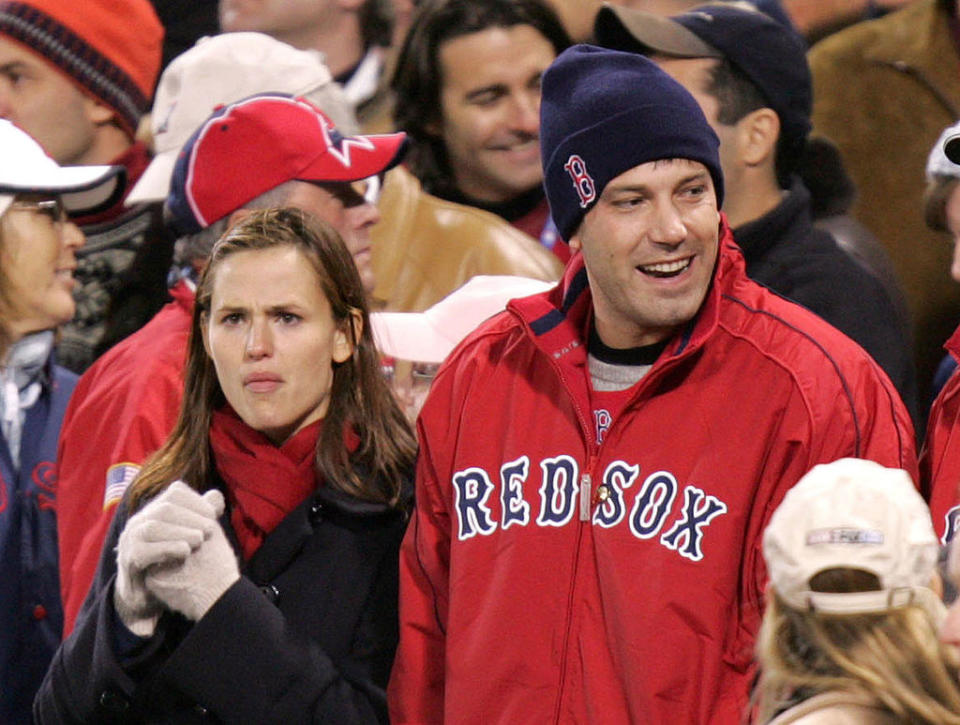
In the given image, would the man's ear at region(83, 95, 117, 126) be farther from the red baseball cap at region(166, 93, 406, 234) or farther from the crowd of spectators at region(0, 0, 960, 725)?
the red baseball cap at region(166, 93, 406, 234)

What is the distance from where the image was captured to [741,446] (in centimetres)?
356

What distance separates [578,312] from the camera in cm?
393

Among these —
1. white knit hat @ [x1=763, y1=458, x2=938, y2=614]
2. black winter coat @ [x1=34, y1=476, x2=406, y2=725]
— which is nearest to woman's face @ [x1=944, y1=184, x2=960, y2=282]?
white knit hat @ [x1=763, y1=458, x2=938, y2=614]

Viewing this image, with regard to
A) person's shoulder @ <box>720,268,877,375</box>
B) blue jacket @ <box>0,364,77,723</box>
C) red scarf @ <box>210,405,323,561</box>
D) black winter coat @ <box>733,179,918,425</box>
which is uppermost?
black winter coat @ <box>733,179,918,425</box>

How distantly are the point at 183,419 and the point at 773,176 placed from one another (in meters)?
1.95

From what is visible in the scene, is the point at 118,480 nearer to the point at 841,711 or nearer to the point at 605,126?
the point at 605,126


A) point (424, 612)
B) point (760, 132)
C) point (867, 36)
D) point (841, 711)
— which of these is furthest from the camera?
point (867, 36)

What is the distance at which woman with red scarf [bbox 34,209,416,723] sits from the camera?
146 inches

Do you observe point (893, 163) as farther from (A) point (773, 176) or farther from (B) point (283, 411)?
(B) point (283, 411)

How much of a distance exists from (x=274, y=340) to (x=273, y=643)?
25.5 inches

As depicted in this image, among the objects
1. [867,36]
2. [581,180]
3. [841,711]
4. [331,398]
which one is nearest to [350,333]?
[331,398]

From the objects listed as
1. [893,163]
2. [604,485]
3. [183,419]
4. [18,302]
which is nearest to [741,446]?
[604,485]

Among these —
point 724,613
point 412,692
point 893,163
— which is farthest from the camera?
point 893,163

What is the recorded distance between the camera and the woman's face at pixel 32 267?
4.91m
